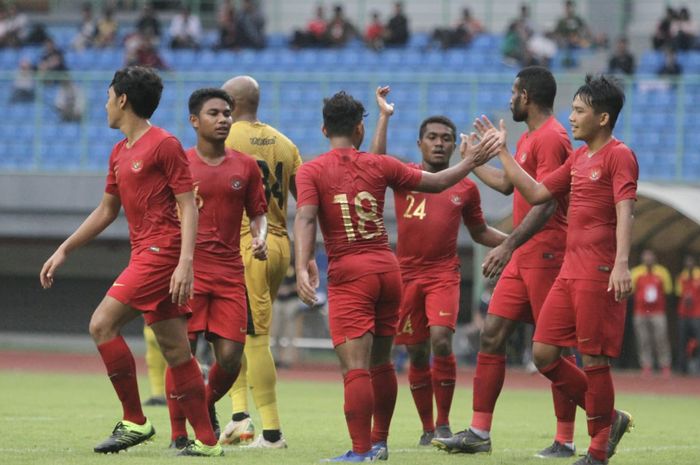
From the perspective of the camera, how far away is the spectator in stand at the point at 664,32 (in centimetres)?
2684

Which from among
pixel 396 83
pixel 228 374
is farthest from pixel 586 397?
pixel 396 83

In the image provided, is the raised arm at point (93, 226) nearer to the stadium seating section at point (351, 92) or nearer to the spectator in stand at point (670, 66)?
the stadium seating section at point (351, 92)

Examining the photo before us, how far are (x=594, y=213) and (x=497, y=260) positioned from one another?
2.61 feet

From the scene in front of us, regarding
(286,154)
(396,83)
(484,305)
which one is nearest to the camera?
(286,154)

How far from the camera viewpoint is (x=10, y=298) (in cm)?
2872

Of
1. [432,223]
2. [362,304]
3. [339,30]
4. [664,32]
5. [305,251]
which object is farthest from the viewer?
[339,30]

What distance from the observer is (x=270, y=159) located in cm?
1055

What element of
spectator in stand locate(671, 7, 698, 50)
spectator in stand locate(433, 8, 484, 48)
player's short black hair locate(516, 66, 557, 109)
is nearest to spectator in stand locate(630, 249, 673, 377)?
spectator in stand locate(671, 7, 698, 50)

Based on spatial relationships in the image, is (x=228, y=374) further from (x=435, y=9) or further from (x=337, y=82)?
(x=435, y=9)

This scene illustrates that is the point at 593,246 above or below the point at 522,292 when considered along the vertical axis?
A: above

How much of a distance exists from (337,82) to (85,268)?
21.3ft

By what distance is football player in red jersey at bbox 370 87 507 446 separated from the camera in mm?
10641

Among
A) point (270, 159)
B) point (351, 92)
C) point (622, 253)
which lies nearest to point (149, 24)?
point (351, 92)

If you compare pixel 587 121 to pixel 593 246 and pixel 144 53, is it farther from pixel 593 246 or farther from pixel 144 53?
pixel 144 53
